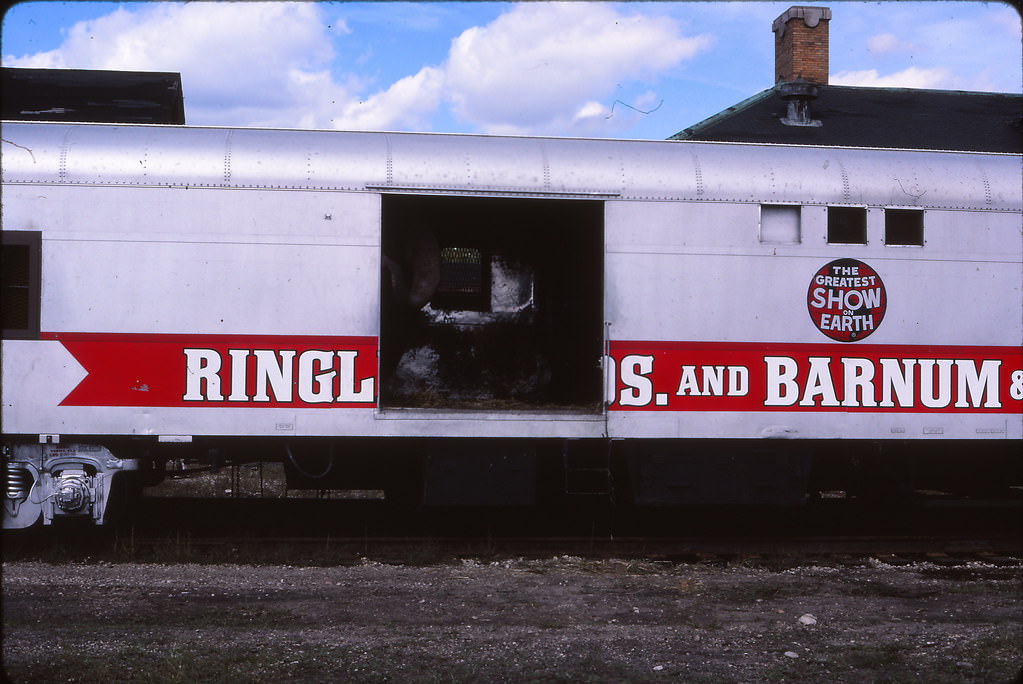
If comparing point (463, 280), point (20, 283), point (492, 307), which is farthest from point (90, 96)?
point (20, 283)

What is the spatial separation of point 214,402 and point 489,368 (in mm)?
3717

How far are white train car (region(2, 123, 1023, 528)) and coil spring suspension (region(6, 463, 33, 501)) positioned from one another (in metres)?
0.02

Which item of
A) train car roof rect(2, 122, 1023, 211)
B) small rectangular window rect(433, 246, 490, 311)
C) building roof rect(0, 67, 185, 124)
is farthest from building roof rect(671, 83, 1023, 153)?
train car roof rect(2, 122, 1023, 211)

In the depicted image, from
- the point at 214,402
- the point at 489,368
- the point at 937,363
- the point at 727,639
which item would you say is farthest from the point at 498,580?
the point at 937,363

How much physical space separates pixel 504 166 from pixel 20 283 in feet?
14.0

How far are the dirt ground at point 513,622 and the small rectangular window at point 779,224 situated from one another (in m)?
2.98

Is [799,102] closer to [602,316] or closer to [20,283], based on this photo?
[602,316]

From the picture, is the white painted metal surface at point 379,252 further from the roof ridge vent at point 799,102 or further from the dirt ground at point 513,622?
the roof ridge vent at point 799,102

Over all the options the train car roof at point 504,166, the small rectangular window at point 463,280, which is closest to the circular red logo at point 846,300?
the train car roof at point 504,166

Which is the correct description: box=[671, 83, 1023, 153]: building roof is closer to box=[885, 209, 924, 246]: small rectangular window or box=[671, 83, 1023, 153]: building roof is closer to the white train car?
box=[885, 209, 924, 246]: small rectangular window

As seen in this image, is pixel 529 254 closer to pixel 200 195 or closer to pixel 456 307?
pixel 456 307

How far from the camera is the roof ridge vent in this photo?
73.5 feet

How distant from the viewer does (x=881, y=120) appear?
22.4m

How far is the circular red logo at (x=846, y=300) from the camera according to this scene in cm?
838
